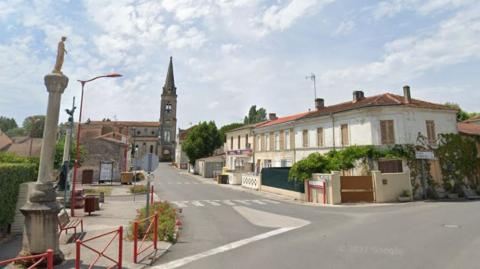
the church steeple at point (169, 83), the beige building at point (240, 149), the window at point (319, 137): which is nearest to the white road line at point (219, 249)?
the window at point (319, 137)

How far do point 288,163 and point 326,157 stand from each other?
26.5 ft

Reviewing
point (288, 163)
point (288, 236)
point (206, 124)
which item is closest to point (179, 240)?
point (288, 236)

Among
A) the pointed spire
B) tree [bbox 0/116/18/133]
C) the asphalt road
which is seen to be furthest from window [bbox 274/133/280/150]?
tree [bbox 0/116/18/133]

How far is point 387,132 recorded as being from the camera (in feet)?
69.5

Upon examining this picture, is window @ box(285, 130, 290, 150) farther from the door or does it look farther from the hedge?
the hedge

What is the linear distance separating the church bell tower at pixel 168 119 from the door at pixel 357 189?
76110mm

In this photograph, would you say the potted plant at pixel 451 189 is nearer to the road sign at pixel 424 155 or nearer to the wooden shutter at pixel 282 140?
the road sign at pixel 424 155

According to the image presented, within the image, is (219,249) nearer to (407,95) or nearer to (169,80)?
(407,95)

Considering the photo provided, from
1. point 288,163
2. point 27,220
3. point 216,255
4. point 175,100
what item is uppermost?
point 175,100

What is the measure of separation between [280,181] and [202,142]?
3169cm

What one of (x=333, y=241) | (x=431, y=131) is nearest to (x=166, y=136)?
(x=431, y=131)

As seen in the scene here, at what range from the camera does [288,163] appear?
30.1 metres

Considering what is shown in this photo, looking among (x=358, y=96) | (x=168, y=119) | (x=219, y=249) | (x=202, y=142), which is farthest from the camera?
(x=168, y=119)

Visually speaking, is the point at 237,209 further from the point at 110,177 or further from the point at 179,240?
the point at 110,177
